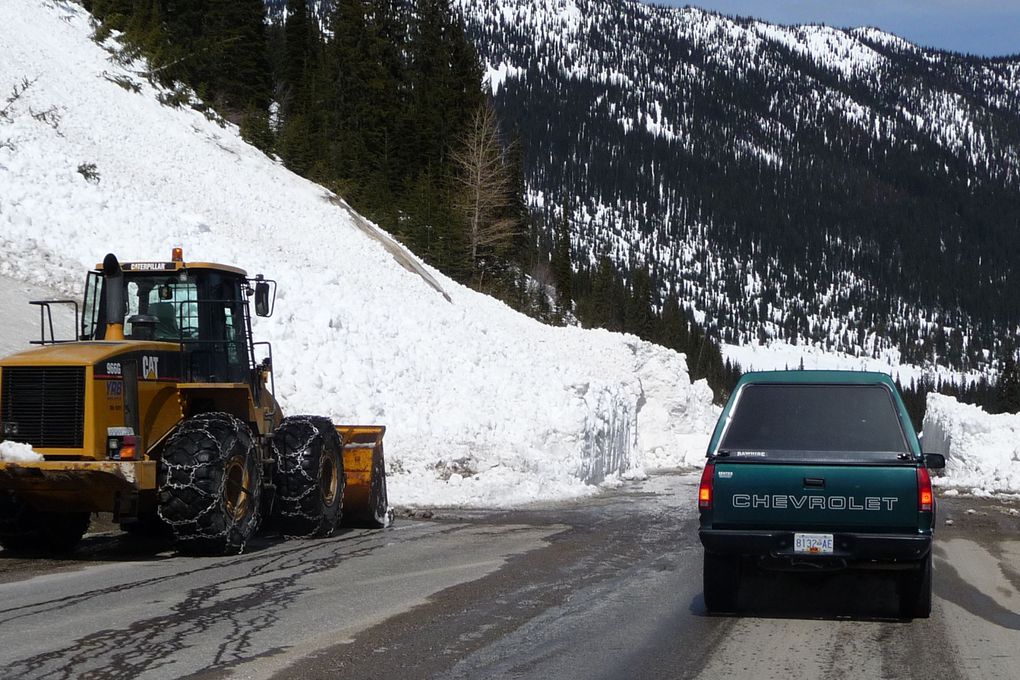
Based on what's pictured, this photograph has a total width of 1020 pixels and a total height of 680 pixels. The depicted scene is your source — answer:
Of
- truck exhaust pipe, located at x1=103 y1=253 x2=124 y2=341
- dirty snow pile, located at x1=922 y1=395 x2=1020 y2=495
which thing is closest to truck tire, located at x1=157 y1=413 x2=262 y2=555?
truck exhaust pipe, located at x1=103 y1=253 x2=124 y2=341

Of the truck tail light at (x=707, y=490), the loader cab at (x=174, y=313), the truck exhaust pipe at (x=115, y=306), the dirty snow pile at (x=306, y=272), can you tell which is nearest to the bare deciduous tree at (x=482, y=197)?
the dirty snow pile at (x=306, y=272)

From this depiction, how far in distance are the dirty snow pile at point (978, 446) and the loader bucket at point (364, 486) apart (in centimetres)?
2199

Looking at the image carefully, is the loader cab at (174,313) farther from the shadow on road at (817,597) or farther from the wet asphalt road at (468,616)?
the shadow on road at (817,597)

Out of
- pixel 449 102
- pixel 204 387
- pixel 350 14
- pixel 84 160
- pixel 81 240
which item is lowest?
pixel 204 387

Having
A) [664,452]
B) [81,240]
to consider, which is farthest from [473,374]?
[664,452]

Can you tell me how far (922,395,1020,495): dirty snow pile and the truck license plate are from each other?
82.8 feet

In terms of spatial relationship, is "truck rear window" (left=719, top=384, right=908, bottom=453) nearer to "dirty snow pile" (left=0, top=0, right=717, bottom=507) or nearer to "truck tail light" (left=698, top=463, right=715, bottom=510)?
"truck tail light" (left=698, top=463, right=715, bottom=510)

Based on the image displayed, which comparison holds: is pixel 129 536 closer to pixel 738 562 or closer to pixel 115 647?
Answer: pixel 115 647

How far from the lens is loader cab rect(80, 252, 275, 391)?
1201 cm

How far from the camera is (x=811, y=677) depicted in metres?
6.77

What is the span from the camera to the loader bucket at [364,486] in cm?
1438

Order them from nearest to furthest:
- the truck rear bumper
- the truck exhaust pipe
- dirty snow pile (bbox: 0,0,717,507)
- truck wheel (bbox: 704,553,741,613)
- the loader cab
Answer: the truck rear bumper, truck wheel (bbox: 704,553,741,613), the truck exhaust pipe, the loader cab, dirty snow pile (bbox: 0,0,717,507)

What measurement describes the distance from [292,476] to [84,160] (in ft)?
57.4

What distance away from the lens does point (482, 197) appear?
197 feet
